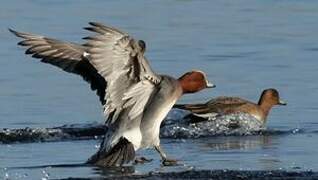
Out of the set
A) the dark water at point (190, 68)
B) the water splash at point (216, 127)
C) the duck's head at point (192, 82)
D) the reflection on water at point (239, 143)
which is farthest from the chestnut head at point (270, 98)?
the duck's head at point (192, 82)

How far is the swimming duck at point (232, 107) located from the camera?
44.5 feet

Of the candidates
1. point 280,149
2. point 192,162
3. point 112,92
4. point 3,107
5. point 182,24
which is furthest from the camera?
point 182,24

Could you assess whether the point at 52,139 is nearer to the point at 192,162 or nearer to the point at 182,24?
the point at 192,162

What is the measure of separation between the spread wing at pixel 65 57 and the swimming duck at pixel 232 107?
113 inches

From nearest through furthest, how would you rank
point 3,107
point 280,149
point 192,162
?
point 192,162
point 280,149
point 3,107

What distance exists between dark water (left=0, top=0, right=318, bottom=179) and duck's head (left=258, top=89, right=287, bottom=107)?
17cm

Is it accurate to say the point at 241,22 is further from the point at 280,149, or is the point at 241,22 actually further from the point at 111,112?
the point at 111,112

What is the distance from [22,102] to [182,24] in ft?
19.4

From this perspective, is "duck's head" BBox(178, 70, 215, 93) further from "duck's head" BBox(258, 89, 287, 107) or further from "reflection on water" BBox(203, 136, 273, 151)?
"duck's head" BBox(258, 89, 287, 107)

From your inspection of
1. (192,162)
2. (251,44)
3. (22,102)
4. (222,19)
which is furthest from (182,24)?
(192,162)

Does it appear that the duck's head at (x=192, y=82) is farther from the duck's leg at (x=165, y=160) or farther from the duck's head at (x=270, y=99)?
the duck's head at (x=270, y=99)

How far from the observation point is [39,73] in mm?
15836

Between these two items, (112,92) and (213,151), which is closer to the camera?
(112,92)

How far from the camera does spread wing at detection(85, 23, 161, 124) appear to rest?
1002 centimetres
